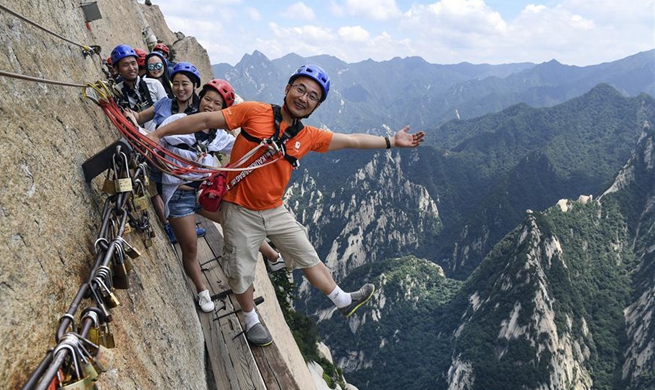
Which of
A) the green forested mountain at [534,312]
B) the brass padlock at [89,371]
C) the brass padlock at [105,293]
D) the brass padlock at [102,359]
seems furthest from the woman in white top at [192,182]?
the green forested mountain at [534,312]

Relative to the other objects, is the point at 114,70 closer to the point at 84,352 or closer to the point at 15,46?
the point at 15,46

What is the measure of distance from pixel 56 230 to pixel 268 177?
2.37m

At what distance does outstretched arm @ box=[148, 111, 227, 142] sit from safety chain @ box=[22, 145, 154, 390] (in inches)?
17.1

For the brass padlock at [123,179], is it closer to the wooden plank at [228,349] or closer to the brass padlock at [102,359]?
the brass padlock at [102,359]

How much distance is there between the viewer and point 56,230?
2.96 meters

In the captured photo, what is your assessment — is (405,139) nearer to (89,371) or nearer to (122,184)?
Answer: (122,184)

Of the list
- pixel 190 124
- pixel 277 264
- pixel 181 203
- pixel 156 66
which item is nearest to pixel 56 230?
pixel 190 124

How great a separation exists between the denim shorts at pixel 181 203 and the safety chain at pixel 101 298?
43.9 inches

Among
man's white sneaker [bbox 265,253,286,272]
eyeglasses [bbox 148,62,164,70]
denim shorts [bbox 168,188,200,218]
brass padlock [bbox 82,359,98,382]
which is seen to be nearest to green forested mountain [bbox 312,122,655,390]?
man's white sneaker [bbox 265,253,286,272]

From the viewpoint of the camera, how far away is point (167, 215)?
5.65 metres

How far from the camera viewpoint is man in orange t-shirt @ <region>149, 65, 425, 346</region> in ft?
15.1

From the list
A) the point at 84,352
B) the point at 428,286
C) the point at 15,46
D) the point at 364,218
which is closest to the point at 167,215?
the point at 15,46

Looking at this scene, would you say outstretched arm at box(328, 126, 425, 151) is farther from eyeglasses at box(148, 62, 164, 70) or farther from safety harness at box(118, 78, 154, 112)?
eyeglasses at box(148, 62, 164, 70)

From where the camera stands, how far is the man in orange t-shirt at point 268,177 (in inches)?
182
